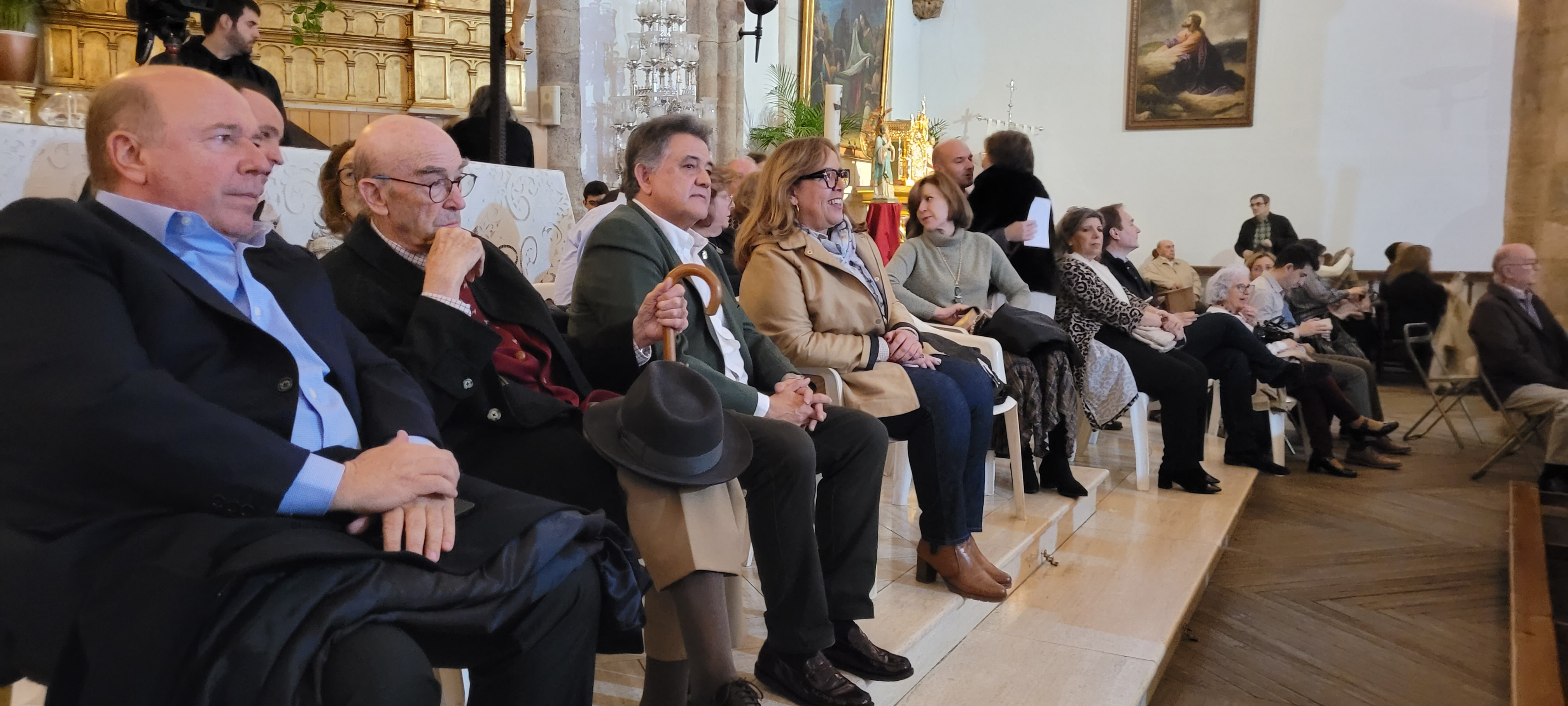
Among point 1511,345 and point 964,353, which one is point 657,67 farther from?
point 1511,345

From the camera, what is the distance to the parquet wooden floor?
2957mm

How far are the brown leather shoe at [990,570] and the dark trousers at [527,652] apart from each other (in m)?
1.61

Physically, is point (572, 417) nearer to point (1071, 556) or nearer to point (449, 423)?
point (449, 423)

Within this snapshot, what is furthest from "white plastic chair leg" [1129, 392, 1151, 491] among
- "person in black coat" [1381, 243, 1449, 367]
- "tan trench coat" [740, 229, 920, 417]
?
"person in black coat" [1381, 243, 1449, 367]

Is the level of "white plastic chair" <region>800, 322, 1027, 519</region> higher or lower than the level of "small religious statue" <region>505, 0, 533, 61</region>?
lower

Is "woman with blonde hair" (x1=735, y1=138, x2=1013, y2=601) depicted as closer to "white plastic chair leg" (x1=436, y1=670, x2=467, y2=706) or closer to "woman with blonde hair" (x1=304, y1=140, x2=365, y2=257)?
"woman with blonde hair" (x1=304, y1=140, x2=365, y2=257)

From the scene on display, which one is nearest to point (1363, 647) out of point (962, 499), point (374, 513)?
point (962, 499)

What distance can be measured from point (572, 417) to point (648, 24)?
17.4 feet

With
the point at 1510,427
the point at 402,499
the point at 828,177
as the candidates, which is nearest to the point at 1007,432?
the point at 828,177

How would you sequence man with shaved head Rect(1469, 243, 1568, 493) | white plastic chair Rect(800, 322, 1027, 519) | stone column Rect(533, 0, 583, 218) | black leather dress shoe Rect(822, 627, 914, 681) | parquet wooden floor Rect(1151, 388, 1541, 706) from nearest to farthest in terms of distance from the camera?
black leather dress shoe Rect(822, 627, 914, 681), parquet wooden floor Rect(1151, 388, 1541, 706), white plastic chair Rect(800, 322, 1027, 519), man with shaved head Rect(1469, 243, 1568, 493), stone column Rect(533, 0, 583, 218)

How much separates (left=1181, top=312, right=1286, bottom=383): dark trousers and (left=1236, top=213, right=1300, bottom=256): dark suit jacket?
18.3 feet

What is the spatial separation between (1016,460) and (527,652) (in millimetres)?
2564

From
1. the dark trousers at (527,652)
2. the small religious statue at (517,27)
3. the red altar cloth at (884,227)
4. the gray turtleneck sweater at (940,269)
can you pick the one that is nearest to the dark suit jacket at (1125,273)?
the gray turtleneck sweater at (940,269)

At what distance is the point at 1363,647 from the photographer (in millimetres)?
3223
